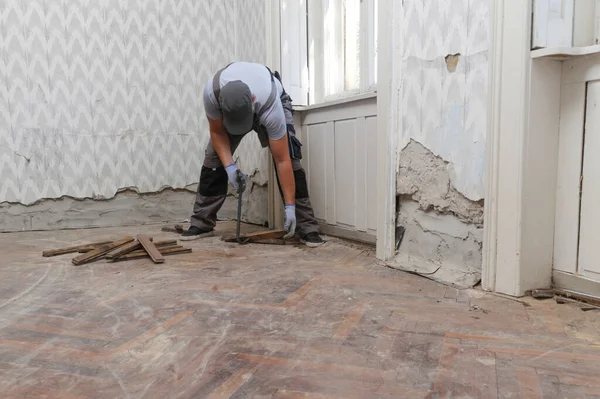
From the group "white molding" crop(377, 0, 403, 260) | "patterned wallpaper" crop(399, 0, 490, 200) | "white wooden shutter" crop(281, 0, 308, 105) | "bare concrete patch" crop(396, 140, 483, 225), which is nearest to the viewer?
"patterned wallpaper" crop(399, 0, 490, 200)

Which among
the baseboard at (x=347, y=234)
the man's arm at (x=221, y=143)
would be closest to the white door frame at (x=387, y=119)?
the baseboard at (x=347, y=234)

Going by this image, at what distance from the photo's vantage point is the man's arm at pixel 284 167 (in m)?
3.20

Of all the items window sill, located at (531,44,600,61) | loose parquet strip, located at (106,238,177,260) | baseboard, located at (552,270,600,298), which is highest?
window sill, located at (531,44,600,61)

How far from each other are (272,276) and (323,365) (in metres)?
1.07

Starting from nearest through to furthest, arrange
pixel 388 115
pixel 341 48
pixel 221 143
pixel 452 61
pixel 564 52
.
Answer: pixel 564 52 → pixel 452 61 → pixel 388 115 → pixel 221 143 → pixel 341 48

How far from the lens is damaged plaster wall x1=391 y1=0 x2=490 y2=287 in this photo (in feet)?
7.20

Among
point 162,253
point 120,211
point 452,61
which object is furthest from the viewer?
point 120,211

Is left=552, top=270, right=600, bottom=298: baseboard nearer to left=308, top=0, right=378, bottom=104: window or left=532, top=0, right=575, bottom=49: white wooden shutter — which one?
left=532, top=0, right=575, bottom=49: white wooden shutter

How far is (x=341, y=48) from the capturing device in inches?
137

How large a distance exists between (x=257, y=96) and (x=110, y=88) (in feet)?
5.98

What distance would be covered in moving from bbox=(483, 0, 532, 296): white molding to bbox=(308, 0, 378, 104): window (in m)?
1.15

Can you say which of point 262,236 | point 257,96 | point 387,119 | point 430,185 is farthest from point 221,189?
point 430,185

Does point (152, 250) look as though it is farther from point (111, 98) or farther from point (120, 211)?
point (111, 98)

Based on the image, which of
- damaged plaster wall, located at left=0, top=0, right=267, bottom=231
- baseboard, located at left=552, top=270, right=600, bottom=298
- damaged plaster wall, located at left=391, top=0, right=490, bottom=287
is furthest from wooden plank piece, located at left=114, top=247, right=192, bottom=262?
baseboard, located at left=552, top=270, right=600, bottom=298
